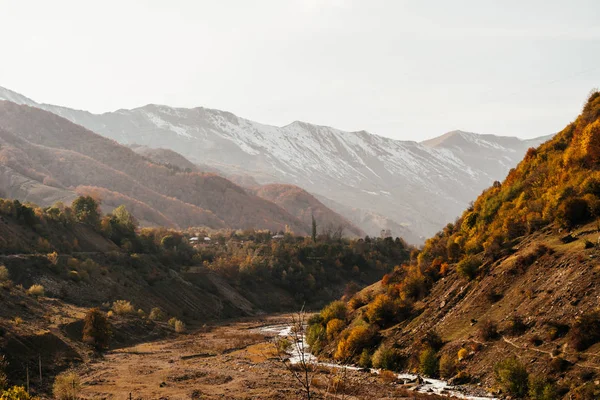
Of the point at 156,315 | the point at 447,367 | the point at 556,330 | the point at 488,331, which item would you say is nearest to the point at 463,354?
the point at 447,367

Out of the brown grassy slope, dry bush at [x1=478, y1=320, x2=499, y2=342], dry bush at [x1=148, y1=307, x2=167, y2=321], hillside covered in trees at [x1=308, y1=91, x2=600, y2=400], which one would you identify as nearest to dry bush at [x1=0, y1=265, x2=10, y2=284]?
dry bush at [x1=148, y1=307, x2=167, y2=321]

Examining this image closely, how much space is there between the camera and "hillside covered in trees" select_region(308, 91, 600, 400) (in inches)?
962

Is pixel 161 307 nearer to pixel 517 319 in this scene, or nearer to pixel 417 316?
pixel 417 316

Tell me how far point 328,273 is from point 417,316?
86.9 meters

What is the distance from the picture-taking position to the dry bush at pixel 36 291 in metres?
57.8

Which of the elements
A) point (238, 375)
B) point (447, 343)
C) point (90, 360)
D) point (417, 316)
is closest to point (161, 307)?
point (90, 360)

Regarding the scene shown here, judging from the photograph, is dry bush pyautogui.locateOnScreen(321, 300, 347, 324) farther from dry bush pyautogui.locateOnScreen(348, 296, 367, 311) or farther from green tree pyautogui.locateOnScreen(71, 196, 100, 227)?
green tree pyautogui.locateOnScreen(71, 196, 100, 227)

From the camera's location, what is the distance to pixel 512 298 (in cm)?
3027

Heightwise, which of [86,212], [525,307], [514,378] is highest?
[525,307]

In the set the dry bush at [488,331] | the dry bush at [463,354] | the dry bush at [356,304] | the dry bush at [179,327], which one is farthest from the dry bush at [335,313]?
the dry bush at [179,327]

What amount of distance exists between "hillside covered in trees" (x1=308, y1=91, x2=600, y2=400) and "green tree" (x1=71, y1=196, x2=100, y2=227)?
228ft

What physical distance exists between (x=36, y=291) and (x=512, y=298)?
50951 millimetres

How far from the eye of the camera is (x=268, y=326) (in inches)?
2980

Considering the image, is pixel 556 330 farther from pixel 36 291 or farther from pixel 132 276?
pixel 132 276
